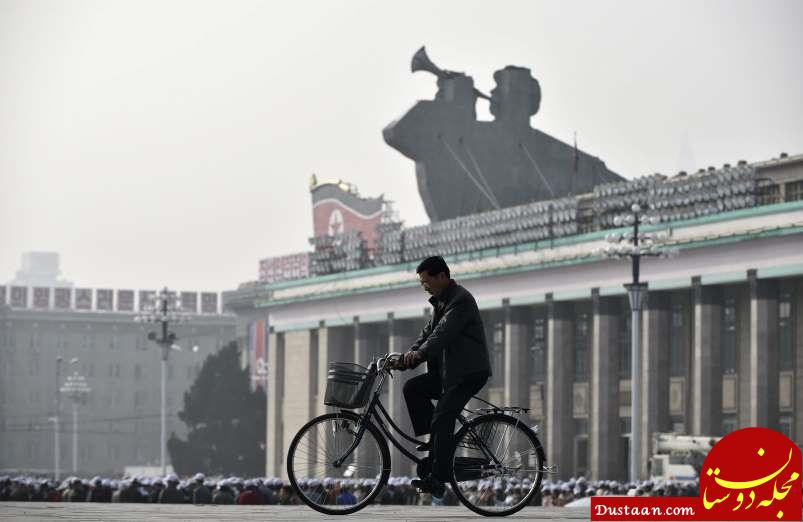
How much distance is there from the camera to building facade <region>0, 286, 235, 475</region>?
178m

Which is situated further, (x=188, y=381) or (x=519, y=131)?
(x=188, y=381)

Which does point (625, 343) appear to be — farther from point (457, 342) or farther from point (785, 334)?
point (457, 342)

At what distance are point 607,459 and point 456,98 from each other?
24.4m

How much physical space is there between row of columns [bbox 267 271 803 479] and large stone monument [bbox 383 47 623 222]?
757 centimetres

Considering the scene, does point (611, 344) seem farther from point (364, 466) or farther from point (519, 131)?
point (364, 466)

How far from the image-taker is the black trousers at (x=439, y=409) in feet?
54.4

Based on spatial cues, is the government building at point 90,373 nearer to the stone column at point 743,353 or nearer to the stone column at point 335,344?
Result: the stone column at point 335,344

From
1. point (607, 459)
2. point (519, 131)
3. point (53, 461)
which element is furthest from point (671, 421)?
point (53, 461)

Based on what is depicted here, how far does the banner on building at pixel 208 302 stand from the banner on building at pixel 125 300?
6.89 m

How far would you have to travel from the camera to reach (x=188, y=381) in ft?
610

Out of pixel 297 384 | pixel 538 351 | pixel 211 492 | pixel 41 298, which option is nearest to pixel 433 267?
pixel 211 492

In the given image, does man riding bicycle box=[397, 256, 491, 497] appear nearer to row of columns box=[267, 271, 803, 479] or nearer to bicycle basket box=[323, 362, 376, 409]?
bicycle basket box=[323, 362, 376, 409]

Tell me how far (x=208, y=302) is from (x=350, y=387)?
170 metres

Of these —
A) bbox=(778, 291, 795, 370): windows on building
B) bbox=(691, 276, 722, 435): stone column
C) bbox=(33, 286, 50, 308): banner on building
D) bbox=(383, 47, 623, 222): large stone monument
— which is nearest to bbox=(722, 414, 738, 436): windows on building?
bbox=(691, 276, 722, 435): stone column
